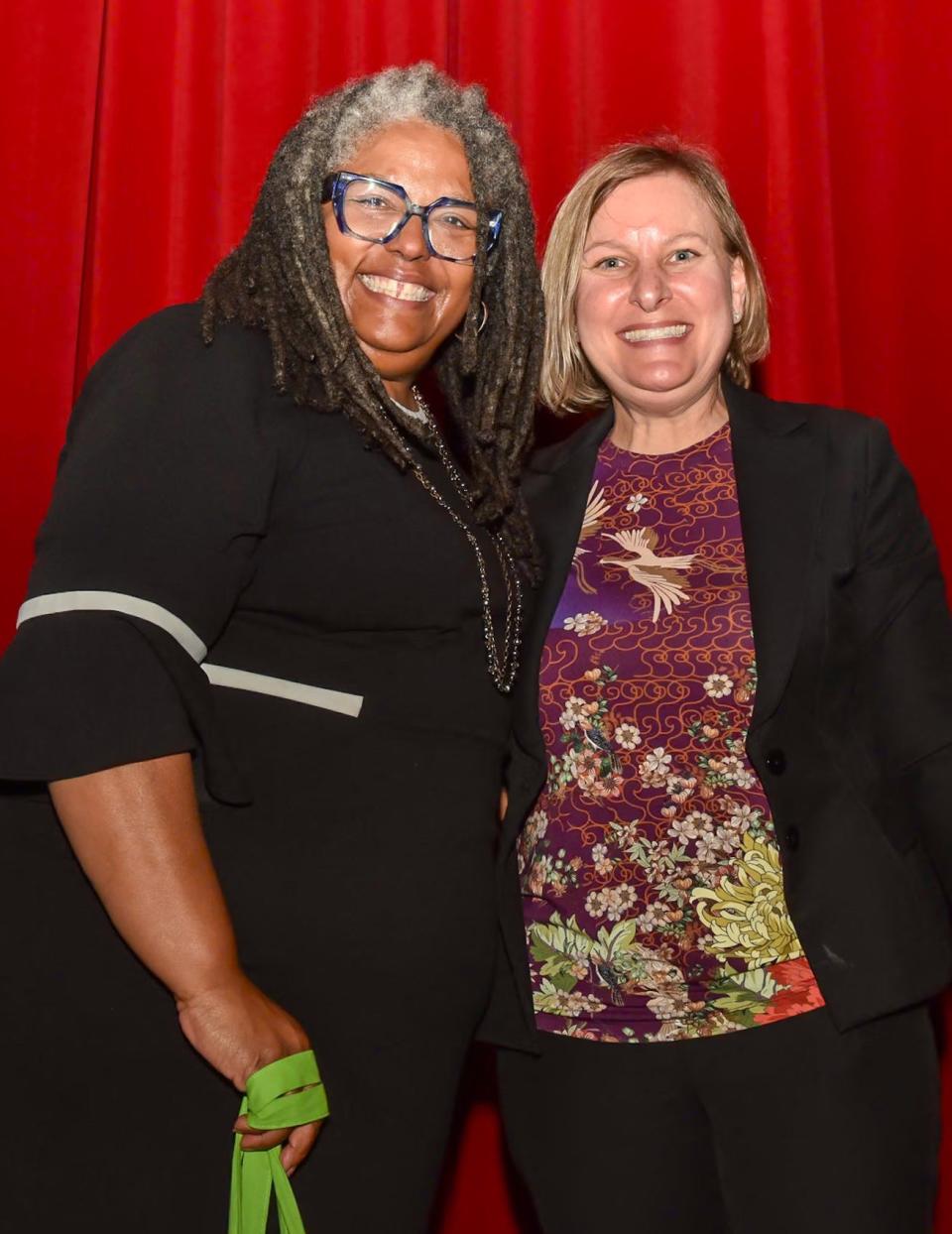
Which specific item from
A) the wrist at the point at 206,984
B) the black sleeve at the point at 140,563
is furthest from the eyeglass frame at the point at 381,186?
the wrist at the point at 206,984

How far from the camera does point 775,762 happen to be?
58.2 inches

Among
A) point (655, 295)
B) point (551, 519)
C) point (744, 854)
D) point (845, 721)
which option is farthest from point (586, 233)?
point (744, 854)

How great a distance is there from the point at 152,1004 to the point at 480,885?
1.14 feet

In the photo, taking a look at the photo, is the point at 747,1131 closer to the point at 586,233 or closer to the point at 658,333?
the point at 658,333

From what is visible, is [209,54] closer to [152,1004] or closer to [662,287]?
[662,287]

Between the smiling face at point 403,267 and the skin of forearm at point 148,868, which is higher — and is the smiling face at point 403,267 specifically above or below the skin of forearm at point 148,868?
above

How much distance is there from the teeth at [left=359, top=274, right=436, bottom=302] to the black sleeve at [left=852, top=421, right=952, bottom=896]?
23.5 inches

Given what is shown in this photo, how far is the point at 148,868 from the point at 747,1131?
786mm

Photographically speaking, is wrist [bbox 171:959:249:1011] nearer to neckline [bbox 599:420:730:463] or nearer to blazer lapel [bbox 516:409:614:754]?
blazer lapel [bbox 516:409:614:754]

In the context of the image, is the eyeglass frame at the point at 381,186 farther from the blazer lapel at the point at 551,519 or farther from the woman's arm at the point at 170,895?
the woman's arm at the point at 170,895

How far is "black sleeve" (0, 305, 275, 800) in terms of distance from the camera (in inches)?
42.6

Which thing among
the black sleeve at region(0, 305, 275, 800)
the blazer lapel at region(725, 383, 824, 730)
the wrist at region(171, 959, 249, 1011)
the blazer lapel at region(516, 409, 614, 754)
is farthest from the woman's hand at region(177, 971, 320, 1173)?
the blazer lapel at region(725, 383, 824, 730)

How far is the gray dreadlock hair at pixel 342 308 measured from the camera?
1.33 meters

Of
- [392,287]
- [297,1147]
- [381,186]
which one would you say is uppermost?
[381,186]
